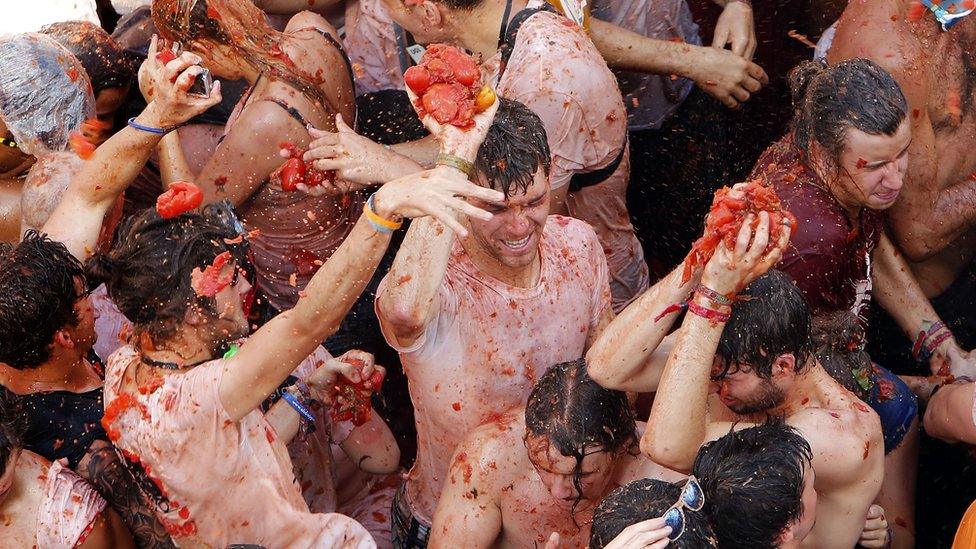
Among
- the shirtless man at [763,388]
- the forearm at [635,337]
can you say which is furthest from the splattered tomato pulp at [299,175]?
the shirtless man at [763,388]

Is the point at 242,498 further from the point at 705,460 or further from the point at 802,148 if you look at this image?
the point at 802,148

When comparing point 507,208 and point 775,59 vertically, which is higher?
point 507,208

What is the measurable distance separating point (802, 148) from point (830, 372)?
81 cm

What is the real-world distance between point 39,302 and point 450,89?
Result: 131 cm

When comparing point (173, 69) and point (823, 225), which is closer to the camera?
point (173, 69)

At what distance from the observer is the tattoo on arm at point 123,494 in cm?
309

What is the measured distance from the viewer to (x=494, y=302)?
11.0ft

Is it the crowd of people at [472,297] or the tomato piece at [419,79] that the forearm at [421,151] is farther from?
the tomato piece at [419,79]

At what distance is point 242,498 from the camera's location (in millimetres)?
2963

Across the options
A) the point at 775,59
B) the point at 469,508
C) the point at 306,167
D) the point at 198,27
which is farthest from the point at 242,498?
the point at 775,59

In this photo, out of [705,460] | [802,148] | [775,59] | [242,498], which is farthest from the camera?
[775,59]

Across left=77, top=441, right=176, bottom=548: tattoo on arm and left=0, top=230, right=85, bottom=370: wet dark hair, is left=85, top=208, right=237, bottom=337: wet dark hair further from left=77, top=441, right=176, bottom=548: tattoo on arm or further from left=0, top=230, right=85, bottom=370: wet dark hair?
left=77, top=441, right=176, bottom=548: tattoo on arm

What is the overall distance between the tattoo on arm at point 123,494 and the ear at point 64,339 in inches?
12.8

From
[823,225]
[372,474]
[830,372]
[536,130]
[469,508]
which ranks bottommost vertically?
[372,474]
